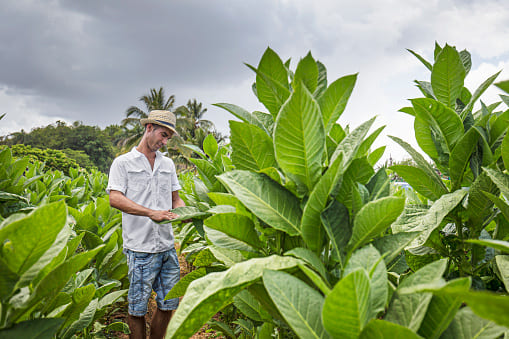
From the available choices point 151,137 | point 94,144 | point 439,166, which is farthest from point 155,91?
point 439,166

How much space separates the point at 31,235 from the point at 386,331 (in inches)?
34.4

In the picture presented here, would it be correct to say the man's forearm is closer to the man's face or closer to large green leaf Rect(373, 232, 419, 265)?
the man's face

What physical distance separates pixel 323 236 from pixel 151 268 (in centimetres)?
299

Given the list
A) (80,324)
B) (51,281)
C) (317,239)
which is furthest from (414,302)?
(80,324)

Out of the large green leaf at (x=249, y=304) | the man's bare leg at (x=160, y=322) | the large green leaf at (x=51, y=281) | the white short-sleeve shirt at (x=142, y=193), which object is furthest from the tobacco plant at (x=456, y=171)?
the man's bare leg at (x=160, y=322)

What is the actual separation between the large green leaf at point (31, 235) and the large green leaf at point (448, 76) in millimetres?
1429

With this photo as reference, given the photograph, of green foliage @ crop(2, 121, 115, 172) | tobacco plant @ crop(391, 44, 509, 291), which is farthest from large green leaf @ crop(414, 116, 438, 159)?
green foliage @ crop(2, 121, 115, 172)

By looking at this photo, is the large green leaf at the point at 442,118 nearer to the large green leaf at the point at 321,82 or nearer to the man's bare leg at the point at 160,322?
the large green leaf at the point at 321,82

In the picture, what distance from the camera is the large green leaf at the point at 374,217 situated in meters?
0.79

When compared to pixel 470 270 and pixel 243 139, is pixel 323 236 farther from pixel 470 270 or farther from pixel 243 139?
pixel 470 270

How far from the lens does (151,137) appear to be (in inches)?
149

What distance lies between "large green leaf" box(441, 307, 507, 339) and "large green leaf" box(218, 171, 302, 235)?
0.44m

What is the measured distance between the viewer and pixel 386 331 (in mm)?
656

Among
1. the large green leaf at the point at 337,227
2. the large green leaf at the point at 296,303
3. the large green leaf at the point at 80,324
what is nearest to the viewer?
the large green leaf at the point at 296,303
